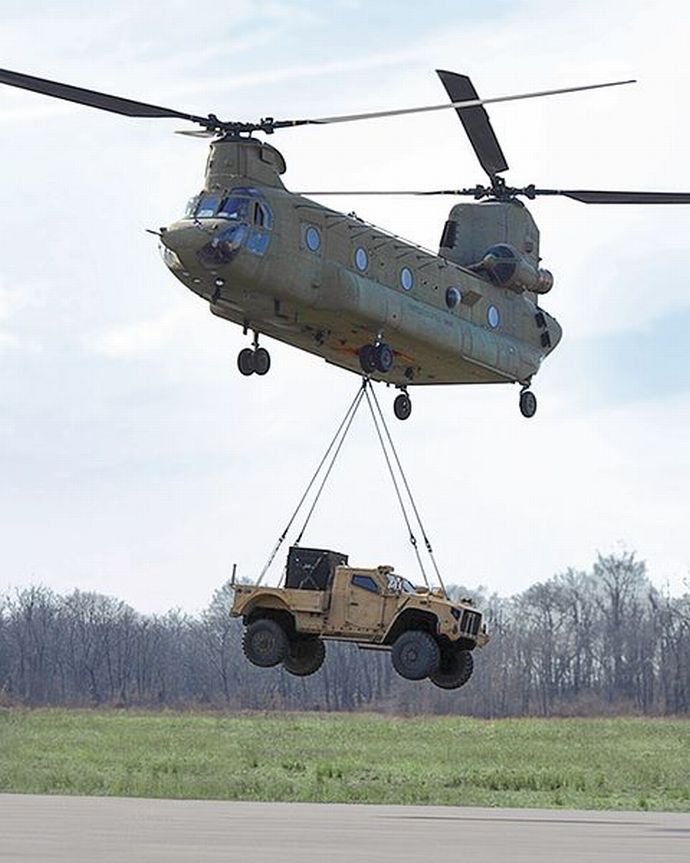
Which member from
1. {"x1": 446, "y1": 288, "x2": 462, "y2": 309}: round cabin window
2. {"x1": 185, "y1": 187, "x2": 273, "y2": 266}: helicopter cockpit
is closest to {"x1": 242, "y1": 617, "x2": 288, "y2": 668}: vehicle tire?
{"x1": 185, "y1": 187, "x2": 273, "y2": 266}: helicopter cockpit

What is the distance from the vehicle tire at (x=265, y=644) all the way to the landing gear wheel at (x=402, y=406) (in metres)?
5.22

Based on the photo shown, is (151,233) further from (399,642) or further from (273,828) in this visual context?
(273,828)

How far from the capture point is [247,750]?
6038 cm

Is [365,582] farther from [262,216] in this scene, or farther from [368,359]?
[262,216]

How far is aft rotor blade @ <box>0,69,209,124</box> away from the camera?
106 ft

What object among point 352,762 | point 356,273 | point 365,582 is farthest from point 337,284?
point 352,762

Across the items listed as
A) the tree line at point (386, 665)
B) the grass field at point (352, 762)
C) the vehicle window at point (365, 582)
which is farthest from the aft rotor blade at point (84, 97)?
the tree line at point (386, 665)

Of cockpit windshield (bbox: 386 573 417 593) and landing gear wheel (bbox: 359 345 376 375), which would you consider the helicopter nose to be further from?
cockpit windshield (bbox: 386 573 417 593)

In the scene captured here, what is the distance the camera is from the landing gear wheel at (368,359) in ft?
116

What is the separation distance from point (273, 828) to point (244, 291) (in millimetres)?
8562

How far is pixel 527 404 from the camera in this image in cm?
4003

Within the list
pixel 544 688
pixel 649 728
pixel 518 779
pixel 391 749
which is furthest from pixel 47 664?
pixel 518 779

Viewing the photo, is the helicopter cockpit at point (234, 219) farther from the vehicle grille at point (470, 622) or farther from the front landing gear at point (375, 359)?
the vehicle grille at point (470, 622)

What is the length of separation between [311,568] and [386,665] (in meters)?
94.0
